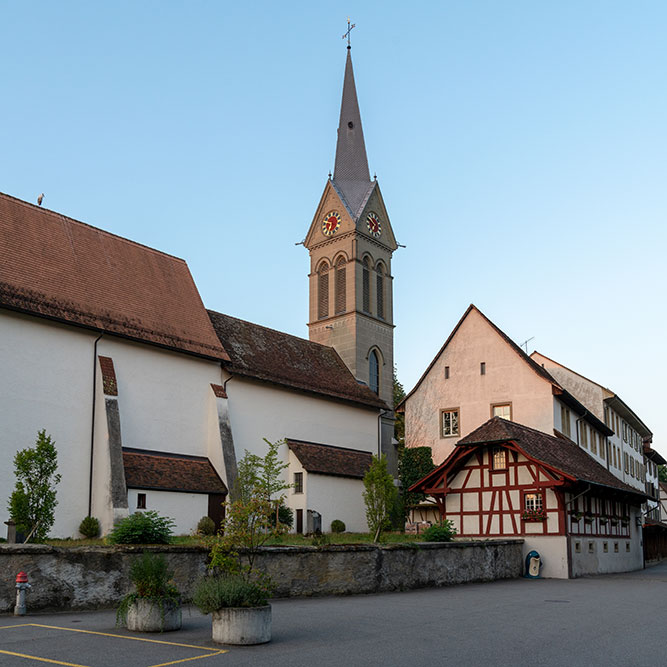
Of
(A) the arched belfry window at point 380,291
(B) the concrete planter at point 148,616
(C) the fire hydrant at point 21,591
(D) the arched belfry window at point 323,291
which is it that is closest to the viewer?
(B) the concrete planter at point 148,616

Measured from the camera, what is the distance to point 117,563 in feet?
47.9

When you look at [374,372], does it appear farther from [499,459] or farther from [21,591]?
[21,591]

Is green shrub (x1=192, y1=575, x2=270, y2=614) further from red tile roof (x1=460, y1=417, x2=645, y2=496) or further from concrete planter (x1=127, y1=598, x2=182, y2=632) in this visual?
red tile roof (x1=460, y1=417, x2=645, y2=496)

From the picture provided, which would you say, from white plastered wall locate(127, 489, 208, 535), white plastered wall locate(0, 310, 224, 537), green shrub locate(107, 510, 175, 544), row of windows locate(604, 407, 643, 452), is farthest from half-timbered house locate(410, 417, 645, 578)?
row of windows locate(604, 407, 643, 452)

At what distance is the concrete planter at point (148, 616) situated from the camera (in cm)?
1139

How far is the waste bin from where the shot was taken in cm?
2611

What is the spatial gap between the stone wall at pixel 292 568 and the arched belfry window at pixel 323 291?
91.2 ft

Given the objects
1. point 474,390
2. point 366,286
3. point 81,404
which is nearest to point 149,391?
point 81,404

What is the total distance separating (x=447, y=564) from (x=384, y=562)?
319 cm

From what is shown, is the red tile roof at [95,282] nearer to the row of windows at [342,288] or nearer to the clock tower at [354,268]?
the clock tower at [354,268]

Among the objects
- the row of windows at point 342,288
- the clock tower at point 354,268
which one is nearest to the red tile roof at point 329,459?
the clock tower at point 354,268

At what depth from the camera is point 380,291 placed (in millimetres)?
52438

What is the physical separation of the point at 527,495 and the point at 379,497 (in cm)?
522

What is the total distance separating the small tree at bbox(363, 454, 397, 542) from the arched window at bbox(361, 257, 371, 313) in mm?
23557
